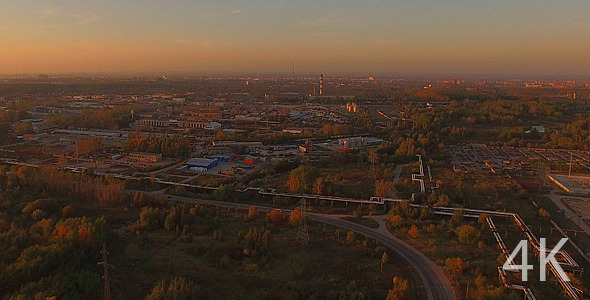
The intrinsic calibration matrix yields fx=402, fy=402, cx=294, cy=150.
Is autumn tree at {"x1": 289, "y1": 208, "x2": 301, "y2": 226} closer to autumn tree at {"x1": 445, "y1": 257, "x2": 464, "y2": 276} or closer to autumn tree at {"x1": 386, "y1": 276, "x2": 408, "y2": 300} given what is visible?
autumn tree at {"x1": 386, "y1": 276, "x2": 408, "y2": 300}

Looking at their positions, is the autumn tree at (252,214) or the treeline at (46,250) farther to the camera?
the autumn tree at (252,214)

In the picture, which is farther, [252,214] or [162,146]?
[162,146]

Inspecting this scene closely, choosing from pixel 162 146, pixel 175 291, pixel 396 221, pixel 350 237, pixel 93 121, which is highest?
pixel 93 121

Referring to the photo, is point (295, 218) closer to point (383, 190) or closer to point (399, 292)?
point (383, 190)

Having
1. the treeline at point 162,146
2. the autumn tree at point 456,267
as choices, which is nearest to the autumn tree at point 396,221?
the autumn tree at point 456,267

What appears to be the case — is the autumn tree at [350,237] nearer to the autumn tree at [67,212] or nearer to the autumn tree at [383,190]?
the autumn tree at [383,190]

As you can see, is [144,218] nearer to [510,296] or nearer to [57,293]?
[57,293]

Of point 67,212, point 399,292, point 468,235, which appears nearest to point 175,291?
point 399,292

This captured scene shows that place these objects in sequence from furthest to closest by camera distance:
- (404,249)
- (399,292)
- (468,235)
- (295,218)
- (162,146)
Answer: (162,146), (295,218), (468,235), (404,249), (399,292)
